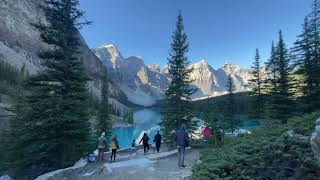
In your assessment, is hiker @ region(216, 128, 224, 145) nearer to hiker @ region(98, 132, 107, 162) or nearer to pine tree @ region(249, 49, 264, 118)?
hiker @ region(98, 132, 107, 162)

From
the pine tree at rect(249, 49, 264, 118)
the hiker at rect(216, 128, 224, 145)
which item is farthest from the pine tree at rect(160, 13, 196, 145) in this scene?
the pine tree at rect(249, 49, 264, 118)

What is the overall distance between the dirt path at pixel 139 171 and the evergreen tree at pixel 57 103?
131 inches

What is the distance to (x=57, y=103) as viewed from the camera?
21297 millimetres

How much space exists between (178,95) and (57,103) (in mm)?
13025

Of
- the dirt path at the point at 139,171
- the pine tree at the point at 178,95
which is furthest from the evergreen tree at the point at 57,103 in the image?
the pine tree at the point at 178,95

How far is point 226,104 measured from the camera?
Answer: 49.1 meters

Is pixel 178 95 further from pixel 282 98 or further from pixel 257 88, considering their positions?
pixel 257 88

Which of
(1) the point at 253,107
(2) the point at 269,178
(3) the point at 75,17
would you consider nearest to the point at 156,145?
(3) the point at 75,17

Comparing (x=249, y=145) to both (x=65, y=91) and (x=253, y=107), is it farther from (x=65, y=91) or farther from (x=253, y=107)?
(x=253, y=107)

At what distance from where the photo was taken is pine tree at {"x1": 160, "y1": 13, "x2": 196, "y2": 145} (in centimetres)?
2988

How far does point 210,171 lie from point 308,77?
75.5ft

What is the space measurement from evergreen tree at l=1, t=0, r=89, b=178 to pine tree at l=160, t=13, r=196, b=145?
30.7 ft

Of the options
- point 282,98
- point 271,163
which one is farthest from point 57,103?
point 282,98

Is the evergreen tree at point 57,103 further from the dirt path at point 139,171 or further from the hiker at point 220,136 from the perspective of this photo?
the hiker at point 220,136
